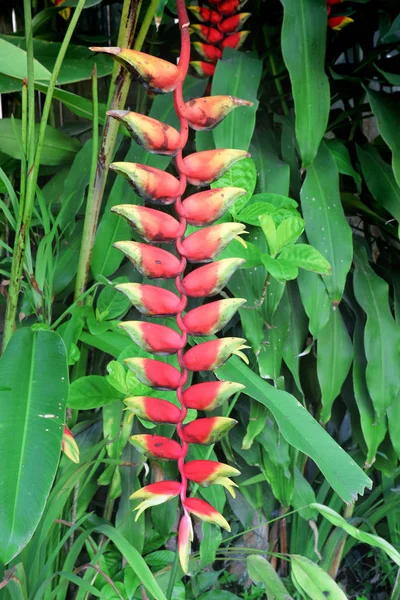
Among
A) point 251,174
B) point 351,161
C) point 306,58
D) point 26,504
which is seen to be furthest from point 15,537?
point 351,161

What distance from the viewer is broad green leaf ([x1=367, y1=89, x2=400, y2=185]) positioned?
0.80 meters

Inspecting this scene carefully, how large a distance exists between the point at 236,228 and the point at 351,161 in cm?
66

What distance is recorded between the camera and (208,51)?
0.82m

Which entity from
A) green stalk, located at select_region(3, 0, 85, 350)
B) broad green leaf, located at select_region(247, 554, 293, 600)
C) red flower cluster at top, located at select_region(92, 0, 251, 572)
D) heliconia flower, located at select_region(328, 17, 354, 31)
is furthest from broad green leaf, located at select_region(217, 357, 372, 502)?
heliconia flower, located at select_region(328, 17, 354, 31)

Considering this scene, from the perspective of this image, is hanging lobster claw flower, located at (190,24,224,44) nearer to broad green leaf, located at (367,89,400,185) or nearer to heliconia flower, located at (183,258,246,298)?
broad green leaf, located at (367,89,400,185)

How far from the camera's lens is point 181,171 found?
397mm

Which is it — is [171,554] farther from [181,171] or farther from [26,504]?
[181,171]

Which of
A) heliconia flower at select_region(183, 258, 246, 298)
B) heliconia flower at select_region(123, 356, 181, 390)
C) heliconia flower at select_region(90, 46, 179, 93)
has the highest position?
heliconia flower at select_region(90, 46, 179, 93)

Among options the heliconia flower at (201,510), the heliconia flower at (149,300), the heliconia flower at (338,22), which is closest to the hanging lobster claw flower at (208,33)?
the heliconia flower at (338,22)

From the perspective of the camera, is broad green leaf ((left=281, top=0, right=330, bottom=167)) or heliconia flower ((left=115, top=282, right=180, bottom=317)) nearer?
heliconia flower ((left=115, top=282, right=180, bottom=317))

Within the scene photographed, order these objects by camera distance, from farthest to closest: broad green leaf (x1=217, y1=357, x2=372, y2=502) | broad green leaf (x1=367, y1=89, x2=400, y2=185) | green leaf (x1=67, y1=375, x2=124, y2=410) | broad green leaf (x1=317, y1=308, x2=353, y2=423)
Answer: broad green leaf (x1=317, y1=308, x2=353, y2=423) < broad green leaf (x1=367, y1=89, x2=400, y2=185) < green leaf (x1=67, y1=375, x2=124, y2=410) < broad green leaf (x1=217, y1=357, x2=372, y2=502)

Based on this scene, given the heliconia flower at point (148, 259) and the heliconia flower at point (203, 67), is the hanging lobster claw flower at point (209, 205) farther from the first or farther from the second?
the heliconia flower at point (203, 67)

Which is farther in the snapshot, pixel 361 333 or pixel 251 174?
pixel 361 333

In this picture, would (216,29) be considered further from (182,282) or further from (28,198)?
(182,282)
